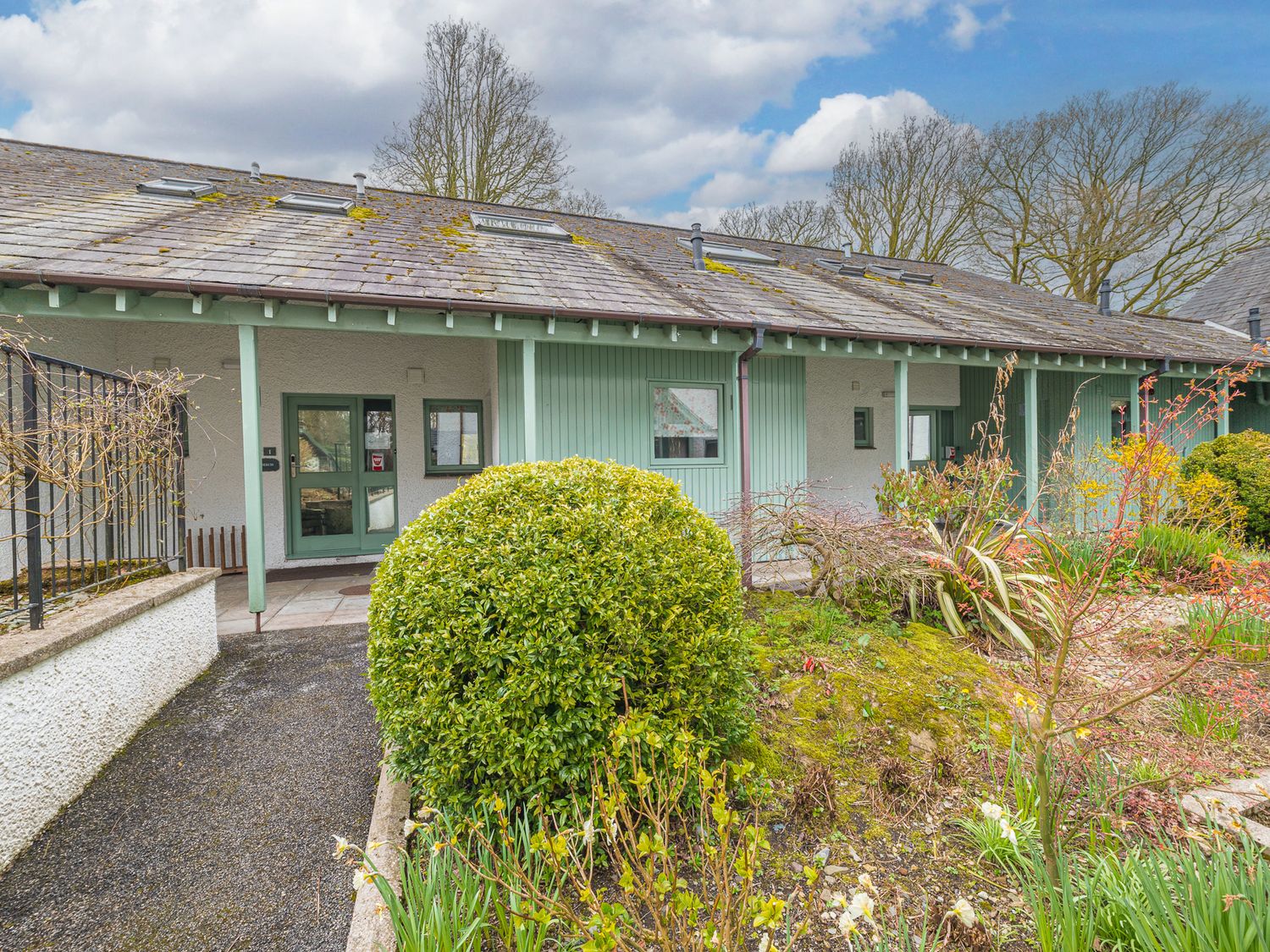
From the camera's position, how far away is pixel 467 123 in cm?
1467

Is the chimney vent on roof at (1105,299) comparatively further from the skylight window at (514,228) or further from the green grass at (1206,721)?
the green grass at (1206,721)

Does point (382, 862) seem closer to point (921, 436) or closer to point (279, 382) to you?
point (279, 382)

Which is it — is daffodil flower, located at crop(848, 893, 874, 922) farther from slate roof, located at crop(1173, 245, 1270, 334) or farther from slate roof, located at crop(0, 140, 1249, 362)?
slate roof, located at crop(1173, 245, 1270, 334)

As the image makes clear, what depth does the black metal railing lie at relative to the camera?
278cm

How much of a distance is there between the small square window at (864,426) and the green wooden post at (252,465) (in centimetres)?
866

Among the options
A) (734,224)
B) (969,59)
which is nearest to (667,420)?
(969,59)

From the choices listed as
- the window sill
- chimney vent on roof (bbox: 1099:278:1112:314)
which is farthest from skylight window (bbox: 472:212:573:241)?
chimney vent on roof (bbox: 1099:278:1112:314)

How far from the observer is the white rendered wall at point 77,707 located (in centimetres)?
233

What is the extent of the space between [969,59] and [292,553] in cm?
1418

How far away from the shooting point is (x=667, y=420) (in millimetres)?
7637

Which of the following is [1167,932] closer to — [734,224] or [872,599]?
[872,599]

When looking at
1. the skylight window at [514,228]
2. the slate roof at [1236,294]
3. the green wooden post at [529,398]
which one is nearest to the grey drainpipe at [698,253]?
the skylight window at [514,228]

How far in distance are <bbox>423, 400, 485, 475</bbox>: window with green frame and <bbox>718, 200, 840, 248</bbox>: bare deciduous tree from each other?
13.3 metres

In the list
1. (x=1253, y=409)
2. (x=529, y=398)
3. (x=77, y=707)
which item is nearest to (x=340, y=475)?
(x=529, y=398)
